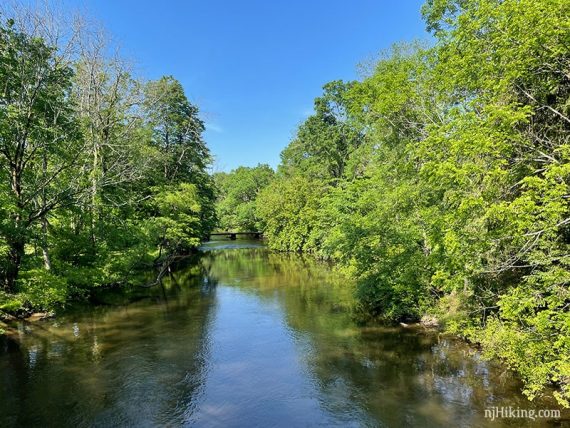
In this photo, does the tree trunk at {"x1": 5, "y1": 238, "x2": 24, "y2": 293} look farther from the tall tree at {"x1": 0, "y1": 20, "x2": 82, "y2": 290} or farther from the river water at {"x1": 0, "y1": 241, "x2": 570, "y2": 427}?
the river water at {"x1": 0, "y1": 241, "x2": 570, "y2": 427}

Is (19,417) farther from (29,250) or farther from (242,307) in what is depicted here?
(29,250)

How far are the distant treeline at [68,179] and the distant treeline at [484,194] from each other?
46.6ft

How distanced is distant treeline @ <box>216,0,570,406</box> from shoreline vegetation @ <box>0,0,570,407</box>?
0.24ft

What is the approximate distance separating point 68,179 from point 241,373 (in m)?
14.6

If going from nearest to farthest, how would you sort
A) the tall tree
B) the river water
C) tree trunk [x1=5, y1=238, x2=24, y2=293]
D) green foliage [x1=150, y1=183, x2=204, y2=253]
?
1. the river water
2. the tall tree
3. tree trunk [x1=5, y1=238, x2=24, y2=293]
4. green foliage [x1=150, y1=183, x2=204, y2=253]

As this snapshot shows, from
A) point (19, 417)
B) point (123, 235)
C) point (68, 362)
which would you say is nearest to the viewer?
point (19, 417)

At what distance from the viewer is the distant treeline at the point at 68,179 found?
16.5 meters

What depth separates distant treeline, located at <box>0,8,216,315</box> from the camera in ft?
54.3

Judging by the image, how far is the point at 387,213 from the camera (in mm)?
20906

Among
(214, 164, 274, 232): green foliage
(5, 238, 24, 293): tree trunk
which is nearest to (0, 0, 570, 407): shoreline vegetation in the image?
(5, 238, 24, 293): tree trunk

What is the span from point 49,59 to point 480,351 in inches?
869

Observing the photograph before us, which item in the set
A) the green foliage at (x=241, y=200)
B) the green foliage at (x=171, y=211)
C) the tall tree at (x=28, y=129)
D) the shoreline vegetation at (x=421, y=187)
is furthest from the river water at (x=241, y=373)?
the green foliage at (x=241, y=200)

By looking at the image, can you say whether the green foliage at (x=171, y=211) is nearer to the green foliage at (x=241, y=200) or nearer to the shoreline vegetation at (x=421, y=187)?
the shoreline vegetation at (x=421, y=187)

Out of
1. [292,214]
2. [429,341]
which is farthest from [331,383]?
[292,214]
